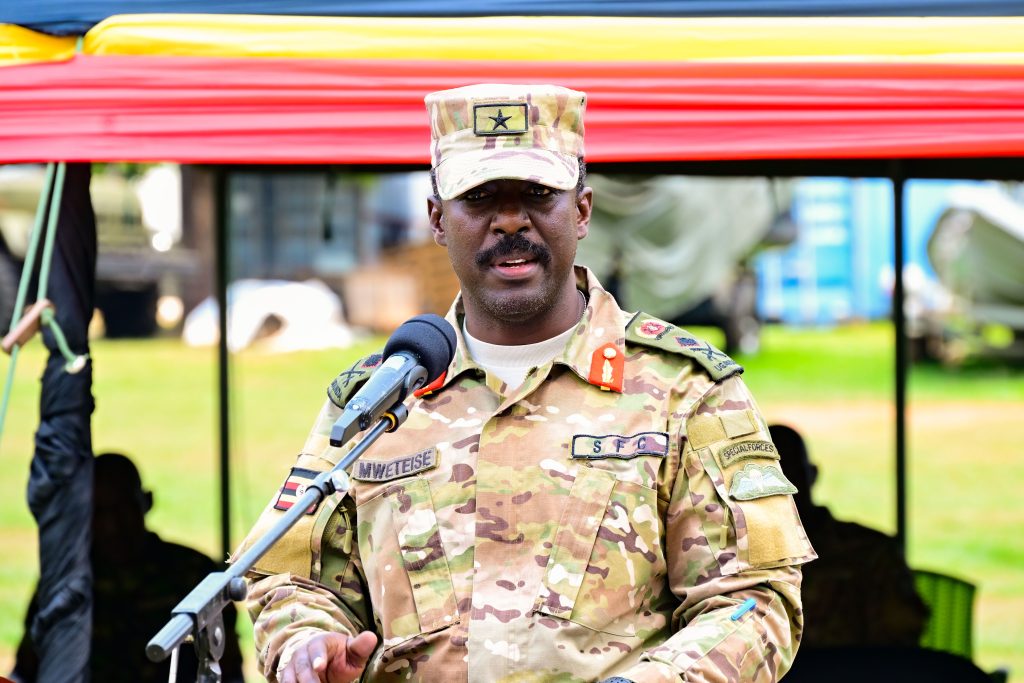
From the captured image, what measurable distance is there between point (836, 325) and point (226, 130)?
15238mm

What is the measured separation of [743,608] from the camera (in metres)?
2.12

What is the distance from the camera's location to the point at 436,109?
2.39 m

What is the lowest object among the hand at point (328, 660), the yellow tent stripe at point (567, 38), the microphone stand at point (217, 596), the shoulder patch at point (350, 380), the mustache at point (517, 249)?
the hand at point (328, 660)

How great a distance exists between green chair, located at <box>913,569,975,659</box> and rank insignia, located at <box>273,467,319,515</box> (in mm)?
2931

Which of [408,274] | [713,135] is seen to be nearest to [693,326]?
[408,274]

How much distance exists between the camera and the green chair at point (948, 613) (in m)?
4.67

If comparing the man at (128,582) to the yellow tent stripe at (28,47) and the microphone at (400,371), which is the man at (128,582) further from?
the microphone at (400,371)

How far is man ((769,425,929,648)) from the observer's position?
4512mm

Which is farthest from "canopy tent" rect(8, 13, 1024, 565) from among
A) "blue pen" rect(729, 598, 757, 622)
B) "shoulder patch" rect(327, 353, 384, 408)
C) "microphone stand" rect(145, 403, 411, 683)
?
"microphone stand" rect(145, 403, 411, 683)

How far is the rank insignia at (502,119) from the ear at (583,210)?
0.16 meters

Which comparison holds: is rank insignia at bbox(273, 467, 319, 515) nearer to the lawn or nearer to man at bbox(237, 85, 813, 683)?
man at bbox(237, 85, 813, 683)

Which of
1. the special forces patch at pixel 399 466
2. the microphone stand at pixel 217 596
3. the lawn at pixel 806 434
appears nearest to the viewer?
the microphone stand at pixel 217 596

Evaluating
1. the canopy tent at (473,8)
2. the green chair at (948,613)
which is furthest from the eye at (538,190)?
the green chair at (948,613)

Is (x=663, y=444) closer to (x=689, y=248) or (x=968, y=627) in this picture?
(x=968, y=627)
